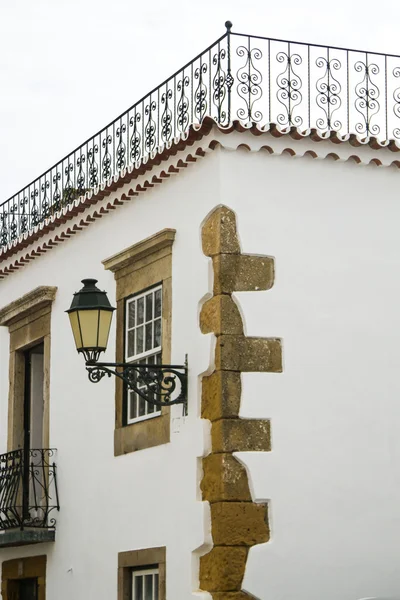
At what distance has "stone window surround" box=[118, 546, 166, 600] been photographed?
11.5 metres

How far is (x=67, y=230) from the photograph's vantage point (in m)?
13.8

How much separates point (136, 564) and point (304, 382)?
7.05ft

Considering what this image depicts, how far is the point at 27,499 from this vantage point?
13750 millimetres

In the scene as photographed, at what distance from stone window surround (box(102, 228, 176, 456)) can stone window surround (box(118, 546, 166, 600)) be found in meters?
0.85

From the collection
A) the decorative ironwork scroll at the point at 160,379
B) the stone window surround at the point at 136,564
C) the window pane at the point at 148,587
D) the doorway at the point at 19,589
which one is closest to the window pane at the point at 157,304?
the decorative ironwork scroll at the point at 160,379

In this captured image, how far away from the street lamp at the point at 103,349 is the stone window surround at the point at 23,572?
3.13 metres

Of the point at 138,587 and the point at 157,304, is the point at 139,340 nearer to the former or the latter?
the point at 157,304

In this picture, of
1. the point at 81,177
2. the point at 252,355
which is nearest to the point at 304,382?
the point at 252,355

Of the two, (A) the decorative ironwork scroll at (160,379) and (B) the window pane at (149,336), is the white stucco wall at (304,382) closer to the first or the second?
(A) the decorative ironwork scroll at (160,379)

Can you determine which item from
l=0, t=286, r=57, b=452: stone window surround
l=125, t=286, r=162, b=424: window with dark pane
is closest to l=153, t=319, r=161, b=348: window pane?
l=125, t=286, r=162, b=424: window with dark pane

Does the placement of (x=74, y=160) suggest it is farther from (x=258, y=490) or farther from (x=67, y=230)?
(x=258, y=490)

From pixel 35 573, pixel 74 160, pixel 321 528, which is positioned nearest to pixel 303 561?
pixel 321 528

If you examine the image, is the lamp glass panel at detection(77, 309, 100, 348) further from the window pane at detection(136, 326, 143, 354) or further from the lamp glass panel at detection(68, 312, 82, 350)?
the window pane at detection(136, 326, 143, 354)

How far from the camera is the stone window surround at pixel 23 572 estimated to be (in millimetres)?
13766
